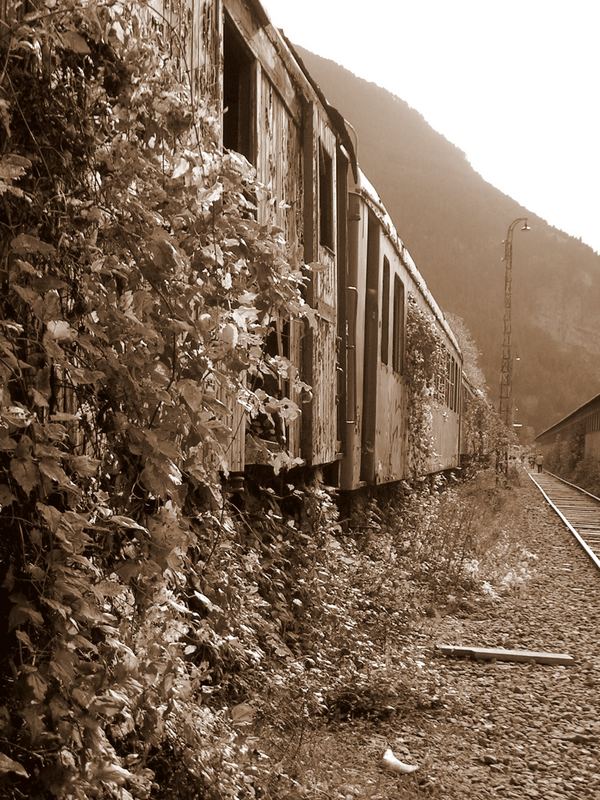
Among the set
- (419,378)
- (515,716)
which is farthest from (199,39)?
(419,378)

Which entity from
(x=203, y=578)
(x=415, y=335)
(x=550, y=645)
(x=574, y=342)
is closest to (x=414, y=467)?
(x=415, y=335)

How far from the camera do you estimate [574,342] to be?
12019 centimetres

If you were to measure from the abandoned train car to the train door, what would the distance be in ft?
0.04

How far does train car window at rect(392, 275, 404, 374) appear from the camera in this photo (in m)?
10.5

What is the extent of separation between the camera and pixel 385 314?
965 centimetres

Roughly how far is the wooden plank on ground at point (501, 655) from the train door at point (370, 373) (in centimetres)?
235

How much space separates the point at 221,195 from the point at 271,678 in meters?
2.64

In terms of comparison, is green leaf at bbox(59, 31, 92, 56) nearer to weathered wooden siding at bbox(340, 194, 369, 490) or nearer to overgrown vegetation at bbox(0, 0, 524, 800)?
overgrown vegetation at bbox(0, 0, 524, 800)

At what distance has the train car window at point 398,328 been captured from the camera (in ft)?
34.4

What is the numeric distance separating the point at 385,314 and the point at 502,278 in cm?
11379

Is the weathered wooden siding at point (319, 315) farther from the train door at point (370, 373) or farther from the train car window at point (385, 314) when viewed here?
the train car window at point (385, 314)

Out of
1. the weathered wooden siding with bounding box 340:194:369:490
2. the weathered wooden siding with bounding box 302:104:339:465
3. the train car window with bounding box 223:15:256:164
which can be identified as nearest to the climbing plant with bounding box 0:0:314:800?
the train car window with bounding box 223:15:256:164

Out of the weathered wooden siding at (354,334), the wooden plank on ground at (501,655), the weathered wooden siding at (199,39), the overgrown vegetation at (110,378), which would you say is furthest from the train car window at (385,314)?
the overgrown vegetation at (110,378)

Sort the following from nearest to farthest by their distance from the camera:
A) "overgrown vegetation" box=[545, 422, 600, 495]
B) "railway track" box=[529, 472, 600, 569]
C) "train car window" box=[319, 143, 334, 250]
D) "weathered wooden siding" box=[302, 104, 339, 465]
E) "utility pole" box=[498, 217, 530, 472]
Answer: "weathered wooden siding" box=[302, 104, 339, 465]
"train car window" box=[319, 143, 334, 250]
"railway track" box=[529, 472, 600, 569]
"utility pole" box=[498, 217, 530, 472]
"overgrown vegetation" box=[545, 422, 600, 495]
